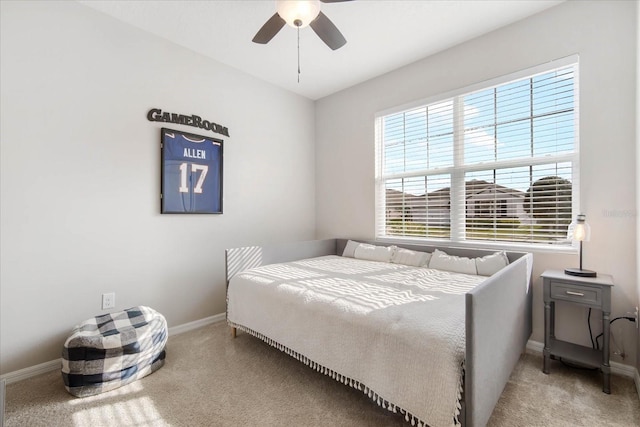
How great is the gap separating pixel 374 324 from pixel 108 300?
2.23 meters

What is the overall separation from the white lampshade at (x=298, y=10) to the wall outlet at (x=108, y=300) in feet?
8.33

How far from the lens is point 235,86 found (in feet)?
10.6

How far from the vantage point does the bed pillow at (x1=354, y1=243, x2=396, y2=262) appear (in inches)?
122

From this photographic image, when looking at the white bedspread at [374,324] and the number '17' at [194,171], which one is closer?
the white bedspread at [374,324]

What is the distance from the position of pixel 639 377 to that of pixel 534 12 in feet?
9.02

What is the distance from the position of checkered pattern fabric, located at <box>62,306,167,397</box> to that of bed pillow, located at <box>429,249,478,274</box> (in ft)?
7.86

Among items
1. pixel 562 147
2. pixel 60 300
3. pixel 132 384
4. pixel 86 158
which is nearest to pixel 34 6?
pixel 86 158

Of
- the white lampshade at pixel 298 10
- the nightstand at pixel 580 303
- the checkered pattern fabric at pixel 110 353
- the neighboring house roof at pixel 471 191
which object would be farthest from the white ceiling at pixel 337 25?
the checkered pattern fabric at pixel 110 353

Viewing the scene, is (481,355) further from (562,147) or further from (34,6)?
(34,6)

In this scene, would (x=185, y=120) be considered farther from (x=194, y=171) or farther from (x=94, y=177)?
(x=94, y=177)

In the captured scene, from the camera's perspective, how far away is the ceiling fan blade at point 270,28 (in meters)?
1.99

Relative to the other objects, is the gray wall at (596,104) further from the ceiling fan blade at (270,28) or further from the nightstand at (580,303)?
the ceiling fan blade at (270,28)

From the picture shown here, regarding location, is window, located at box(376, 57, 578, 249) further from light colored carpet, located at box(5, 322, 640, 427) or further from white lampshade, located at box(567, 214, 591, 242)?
light colored carpet, located at box(5, 322, 640, 427)

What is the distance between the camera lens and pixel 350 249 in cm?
346
